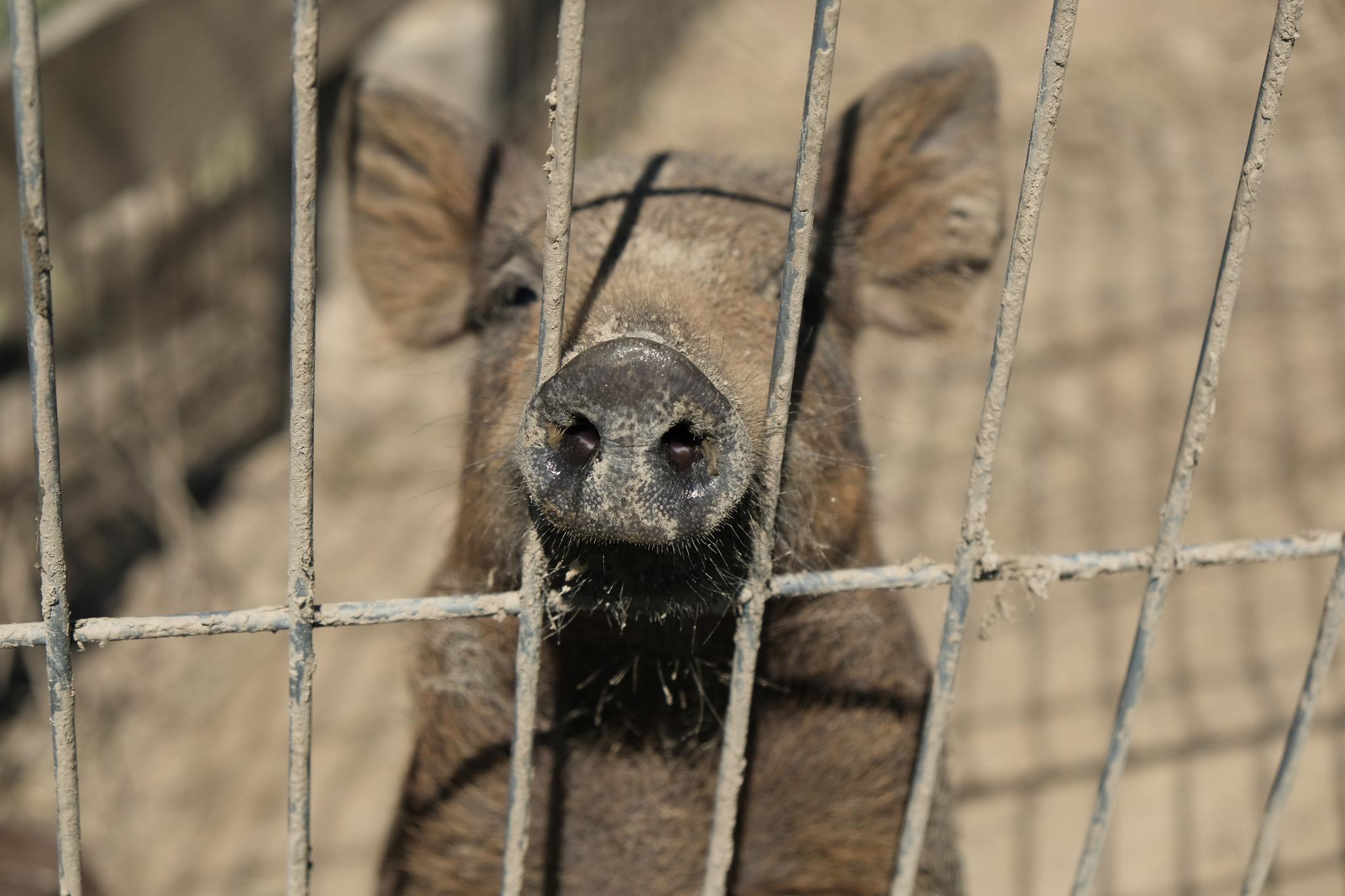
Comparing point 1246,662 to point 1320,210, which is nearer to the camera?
point 1246,662

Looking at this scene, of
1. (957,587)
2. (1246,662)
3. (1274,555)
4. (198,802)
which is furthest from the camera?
(198,802)

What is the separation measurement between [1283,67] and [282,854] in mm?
4133

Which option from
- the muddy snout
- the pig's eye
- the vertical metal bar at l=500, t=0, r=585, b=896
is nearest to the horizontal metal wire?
the vertical metal bar at l=500, t=0, r=585, b=896

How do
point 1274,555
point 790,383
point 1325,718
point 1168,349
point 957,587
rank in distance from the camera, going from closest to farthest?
point 790,383 → point 957,587 → point 1274,555 → point 1325,718 → point 1168,349

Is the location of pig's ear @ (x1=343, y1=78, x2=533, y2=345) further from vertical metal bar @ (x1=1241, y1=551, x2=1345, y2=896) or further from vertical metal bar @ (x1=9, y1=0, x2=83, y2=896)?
vertical metal bar @ (x1=1241, y1=551, x2=1345, y2=896)

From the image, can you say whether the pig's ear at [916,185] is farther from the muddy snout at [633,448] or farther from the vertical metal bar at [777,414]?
the muddy snout at [633,448]

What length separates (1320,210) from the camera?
617cm

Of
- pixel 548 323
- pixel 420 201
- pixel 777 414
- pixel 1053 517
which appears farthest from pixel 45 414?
pixel 1053 517

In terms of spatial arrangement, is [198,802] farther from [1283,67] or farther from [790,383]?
[1283,67]

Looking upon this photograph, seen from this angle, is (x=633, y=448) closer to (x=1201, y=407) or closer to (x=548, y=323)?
(x=548, y=323)

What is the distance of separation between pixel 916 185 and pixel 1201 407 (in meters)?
1.23

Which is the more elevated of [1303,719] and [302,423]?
[302,423]

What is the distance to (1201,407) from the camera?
1.73 meters

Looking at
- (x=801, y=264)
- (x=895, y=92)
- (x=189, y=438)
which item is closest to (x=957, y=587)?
(x=801, y=264)
